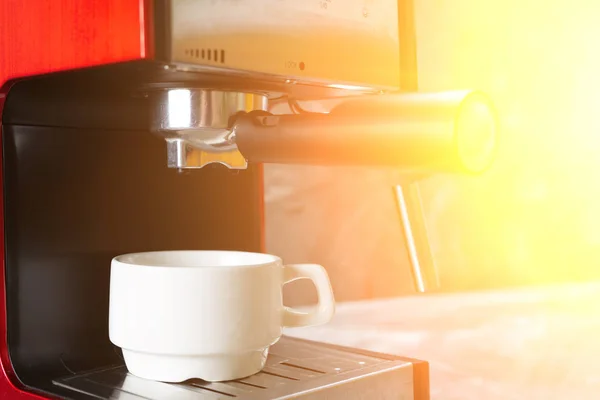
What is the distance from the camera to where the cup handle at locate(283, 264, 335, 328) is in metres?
0.52

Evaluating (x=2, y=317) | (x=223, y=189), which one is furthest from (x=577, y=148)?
(x=2, y=317)

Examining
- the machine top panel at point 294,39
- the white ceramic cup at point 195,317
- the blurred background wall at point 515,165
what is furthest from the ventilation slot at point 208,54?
the blurred background wall at point 515,165

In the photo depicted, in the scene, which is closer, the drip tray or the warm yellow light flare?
the drip tray

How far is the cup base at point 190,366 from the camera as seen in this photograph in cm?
48

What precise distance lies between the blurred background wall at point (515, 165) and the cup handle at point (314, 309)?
731mm

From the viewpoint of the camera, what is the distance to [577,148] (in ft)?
4.52

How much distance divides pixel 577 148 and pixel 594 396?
28.0 inches

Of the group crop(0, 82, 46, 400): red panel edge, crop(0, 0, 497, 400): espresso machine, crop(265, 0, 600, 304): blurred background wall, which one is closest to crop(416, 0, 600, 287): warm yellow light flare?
crop(265, 0, 600, 304): blurred background wall

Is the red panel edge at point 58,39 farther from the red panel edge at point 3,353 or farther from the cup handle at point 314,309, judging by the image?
the cup handle at point 314,309

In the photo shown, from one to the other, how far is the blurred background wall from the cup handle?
731 mm

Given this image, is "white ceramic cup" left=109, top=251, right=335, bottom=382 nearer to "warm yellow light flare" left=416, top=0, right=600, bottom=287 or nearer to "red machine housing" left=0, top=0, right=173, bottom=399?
"red machine housing" left=0, top=0, right=173, bottom=399

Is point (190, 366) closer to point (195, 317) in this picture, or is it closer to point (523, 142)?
point (195, 317)

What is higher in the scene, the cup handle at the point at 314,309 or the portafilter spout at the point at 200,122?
the portafilter spout at the point at 200,122

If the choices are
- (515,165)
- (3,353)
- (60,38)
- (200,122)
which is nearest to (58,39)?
(60,38)
